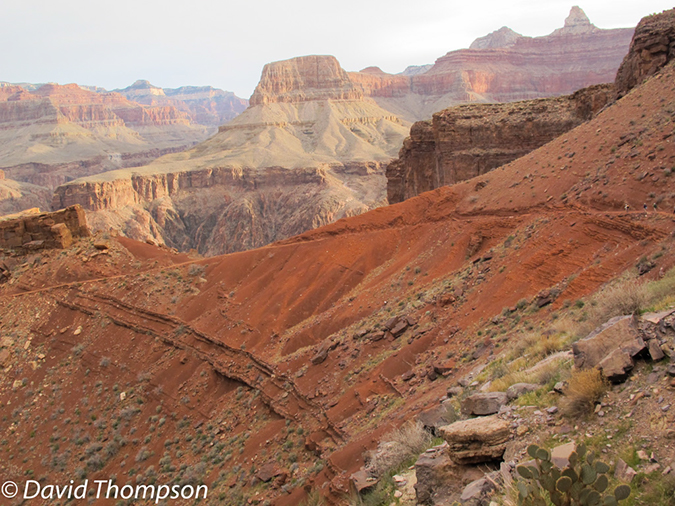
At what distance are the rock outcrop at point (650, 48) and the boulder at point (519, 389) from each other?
23.7 meters

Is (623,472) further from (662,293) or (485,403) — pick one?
(662,293)

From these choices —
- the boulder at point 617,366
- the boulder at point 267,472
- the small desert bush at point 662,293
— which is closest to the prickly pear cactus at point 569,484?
the boulder at point 617,366

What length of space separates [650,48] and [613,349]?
970 inches

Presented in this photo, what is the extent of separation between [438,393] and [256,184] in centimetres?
10829

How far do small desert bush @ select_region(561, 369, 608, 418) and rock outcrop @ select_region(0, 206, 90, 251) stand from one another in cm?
2731

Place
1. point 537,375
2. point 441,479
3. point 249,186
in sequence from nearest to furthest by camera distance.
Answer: point 441,479
point 537,375
point 249,186

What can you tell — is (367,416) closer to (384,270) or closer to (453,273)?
(453,273)

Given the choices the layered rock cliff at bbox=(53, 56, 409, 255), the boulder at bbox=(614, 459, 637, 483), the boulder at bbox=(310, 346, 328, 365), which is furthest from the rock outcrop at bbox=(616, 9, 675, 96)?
the layered rock cliff at bbox=(53, 56, 409, 255)

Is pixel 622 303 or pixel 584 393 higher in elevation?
pixel 622 303

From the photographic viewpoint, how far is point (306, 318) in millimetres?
21375

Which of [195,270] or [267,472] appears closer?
[267,472]

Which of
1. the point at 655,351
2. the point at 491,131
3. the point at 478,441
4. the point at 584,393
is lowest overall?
the point at 478,441

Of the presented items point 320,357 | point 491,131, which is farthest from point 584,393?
point 491,131

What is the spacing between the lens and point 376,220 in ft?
86.7
